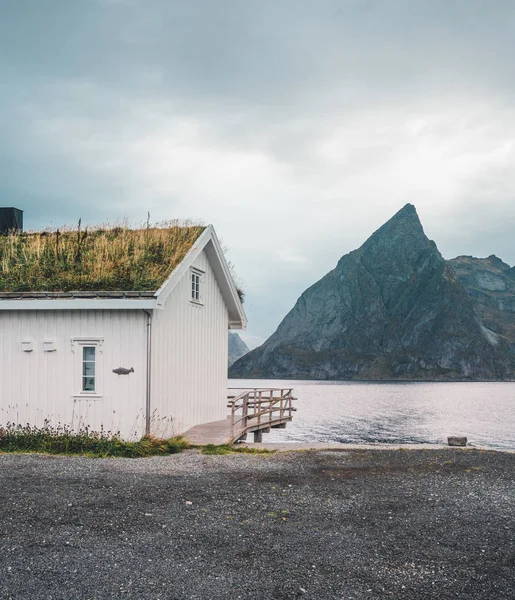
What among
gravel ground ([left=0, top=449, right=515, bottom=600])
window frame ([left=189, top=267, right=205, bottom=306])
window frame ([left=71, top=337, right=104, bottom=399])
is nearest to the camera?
gravel ground ([left=0, top=449, right=515, bottom=600])

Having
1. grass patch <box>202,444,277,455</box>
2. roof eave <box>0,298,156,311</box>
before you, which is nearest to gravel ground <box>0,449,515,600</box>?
grass patch <box>202,444,277,455</box>

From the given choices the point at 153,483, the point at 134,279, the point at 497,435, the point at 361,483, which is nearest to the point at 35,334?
the point at 134,279

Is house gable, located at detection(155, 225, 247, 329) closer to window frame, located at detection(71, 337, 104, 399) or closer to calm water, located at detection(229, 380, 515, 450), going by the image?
window frame, located at detection(71, 337, 104, 399)

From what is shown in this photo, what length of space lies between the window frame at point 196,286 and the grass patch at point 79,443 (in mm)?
5321

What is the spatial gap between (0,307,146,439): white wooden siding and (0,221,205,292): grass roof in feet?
3.34

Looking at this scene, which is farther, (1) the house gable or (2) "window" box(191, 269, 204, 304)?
(2) "window" box(191, 269, 204, 304)

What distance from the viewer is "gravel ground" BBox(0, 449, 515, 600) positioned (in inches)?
291

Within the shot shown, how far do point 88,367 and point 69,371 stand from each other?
1.82 feet

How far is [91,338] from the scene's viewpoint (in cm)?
1828

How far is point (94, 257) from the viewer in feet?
69.0

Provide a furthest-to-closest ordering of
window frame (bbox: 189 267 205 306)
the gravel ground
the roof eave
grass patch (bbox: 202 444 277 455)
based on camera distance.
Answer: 1. window frame (bbox: 189 267 205 306)
2. the roof eave
3. grass patch (bbox: 202 444 277 455)
4. the gravel ground

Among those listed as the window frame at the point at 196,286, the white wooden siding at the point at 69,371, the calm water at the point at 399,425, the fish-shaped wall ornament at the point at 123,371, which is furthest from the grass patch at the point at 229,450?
the calm water at the point at 399,425

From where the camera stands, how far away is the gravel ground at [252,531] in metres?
7.39

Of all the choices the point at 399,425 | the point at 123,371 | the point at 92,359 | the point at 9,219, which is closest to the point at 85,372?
the point at 92,359
